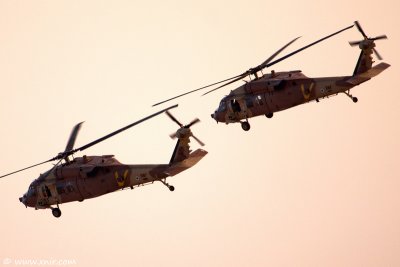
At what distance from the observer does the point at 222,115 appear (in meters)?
A: 91.6

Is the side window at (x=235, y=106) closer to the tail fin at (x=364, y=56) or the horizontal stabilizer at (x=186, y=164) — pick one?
the tail fin at (x=364, y=56)

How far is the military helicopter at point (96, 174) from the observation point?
75375 mm

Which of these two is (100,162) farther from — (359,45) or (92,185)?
(359,45)

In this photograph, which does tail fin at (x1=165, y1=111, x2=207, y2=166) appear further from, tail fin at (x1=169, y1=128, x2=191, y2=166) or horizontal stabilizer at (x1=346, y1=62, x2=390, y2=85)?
horizontal stabilizer at (x1=346, y1=62, x2=390, y2=85)

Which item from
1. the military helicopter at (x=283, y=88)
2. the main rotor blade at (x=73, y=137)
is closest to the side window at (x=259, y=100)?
the military helicopter at (x=283, y=88)

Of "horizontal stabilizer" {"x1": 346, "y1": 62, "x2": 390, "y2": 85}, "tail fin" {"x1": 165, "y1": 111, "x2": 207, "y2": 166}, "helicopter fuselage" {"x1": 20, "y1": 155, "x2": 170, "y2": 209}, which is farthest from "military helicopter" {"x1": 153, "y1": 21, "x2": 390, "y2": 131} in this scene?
"helicopter fuselage" {"x1": 20, "y1": 155, "x2": 170, "y2": 209}

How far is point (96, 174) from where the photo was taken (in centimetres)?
7700

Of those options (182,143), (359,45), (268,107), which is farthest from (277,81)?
(182,143)

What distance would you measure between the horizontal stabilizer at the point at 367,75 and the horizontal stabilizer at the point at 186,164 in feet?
50.9

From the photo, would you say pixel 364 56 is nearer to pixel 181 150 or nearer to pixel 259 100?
pixel 259 100

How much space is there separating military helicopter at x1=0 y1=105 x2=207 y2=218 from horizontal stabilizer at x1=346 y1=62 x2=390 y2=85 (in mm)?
15523

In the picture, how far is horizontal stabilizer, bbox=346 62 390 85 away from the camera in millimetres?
81062

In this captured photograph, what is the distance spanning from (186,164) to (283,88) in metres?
14.7

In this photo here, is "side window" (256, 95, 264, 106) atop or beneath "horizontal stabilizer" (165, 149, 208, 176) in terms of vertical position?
atop
